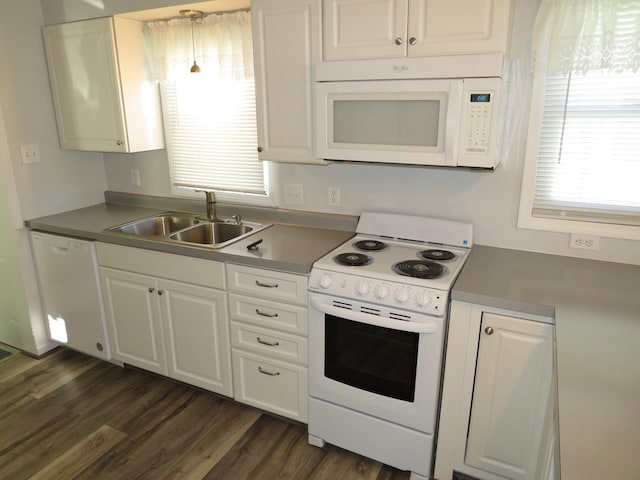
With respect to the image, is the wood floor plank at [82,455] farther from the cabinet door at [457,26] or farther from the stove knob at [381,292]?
the cabinet door at [457,26]

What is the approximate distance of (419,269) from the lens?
1938mm

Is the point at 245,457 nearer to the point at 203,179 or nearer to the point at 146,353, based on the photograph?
the point at 146,353

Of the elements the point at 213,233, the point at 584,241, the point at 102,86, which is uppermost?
the point at 102,86

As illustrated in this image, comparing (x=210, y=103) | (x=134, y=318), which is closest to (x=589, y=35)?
(x=210, y=103)

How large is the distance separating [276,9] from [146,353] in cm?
199

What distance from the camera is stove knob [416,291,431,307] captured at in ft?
5.80

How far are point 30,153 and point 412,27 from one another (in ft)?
7.82

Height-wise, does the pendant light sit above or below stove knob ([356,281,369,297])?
above

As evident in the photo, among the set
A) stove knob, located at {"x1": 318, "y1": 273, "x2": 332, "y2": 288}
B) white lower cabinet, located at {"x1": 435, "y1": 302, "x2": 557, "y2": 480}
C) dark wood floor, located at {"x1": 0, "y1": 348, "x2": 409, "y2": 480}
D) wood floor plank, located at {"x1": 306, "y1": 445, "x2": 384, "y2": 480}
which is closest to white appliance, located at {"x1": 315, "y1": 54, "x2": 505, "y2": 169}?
stove knob, located at {"x1": 318, "y1": 273, "x2": 332, "y2": 288}

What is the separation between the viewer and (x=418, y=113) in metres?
1.90

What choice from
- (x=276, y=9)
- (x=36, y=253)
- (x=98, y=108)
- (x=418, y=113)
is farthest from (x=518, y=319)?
(x=36, y=253)

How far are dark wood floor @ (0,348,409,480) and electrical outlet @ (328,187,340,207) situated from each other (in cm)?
121

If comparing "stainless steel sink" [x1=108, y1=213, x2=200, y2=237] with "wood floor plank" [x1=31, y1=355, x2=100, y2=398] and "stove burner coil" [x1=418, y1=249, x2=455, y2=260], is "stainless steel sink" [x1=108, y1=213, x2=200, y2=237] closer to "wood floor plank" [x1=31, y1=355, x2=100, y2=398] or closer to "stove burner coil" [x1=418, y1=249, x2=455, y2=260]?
"wood floor plank" [x1=31, y1=355, x2=100, y2=398]

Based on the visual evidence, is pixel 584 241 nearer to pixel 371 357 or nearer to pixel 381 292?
pixel 381 292
